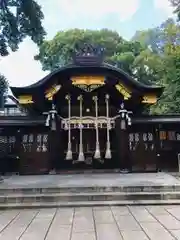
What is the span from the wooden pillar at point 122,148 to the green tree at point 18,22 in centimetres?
595

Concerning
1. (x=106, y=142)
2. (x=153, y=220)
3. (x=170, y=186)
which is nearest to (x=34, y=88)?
(x=106, y=142)

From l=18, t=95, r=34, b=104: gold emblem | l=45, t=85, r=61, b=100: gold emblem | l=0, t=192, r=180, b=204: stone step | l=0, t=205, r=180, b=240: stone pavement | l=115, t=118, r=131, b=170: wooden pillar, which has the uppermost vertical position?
l=45, t=85, r=61, b=100: gold emblem

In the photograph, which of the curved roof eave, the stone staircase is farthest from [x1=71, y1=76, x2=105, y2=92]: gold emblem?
the stone staircase

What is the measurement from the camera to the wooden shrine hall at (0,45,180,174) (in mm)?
11688

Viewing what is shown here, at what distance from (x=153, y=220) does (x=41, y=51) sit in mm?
24396

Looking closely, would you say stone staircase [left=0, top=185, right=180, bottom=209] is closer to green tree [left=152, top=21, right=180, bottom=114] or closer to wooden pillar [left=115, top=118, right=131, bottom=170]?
wooden pillar [left=115, top=118, right=131, bottom=170]

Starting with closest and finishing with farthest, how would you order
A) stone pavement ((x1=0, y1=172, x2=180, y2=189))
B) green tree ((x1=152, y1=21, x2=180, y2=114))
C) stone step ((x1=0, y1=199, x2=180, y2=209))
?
stone step ((x1=0, y1=199, x2=180, y2=209)) → stone pavement ((x1=0, y1=172, x2=180, y2=189)) → green tree ((x1=152, y1=21, x2=180, y2=114))

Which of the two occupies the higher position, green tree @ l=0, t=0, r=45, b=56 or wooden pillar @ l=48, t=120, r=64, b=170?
green tree @ l=0, t=0, r=45, b=56

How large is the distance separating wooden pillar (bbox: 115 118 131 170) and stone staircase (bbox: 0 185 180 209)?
399 cm

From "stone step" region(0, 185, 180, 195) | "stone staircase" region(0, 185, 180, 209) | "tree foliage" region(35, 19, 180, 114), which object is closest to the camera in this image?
"stone staircase" region(0, 185, 180, 209)

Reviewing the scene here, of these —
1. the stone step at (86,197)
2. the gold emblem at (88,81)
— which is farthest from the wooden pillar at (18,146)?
the stone step at (86,197)

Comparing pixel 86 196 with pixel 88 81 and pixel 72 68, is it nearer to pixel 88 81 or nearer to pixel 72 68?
pixel 88 81

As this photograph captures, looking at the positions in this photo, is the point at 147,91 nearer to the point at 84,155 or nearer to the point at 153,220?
the point at 84,155

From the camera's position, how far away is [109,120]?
1206 centimetres
